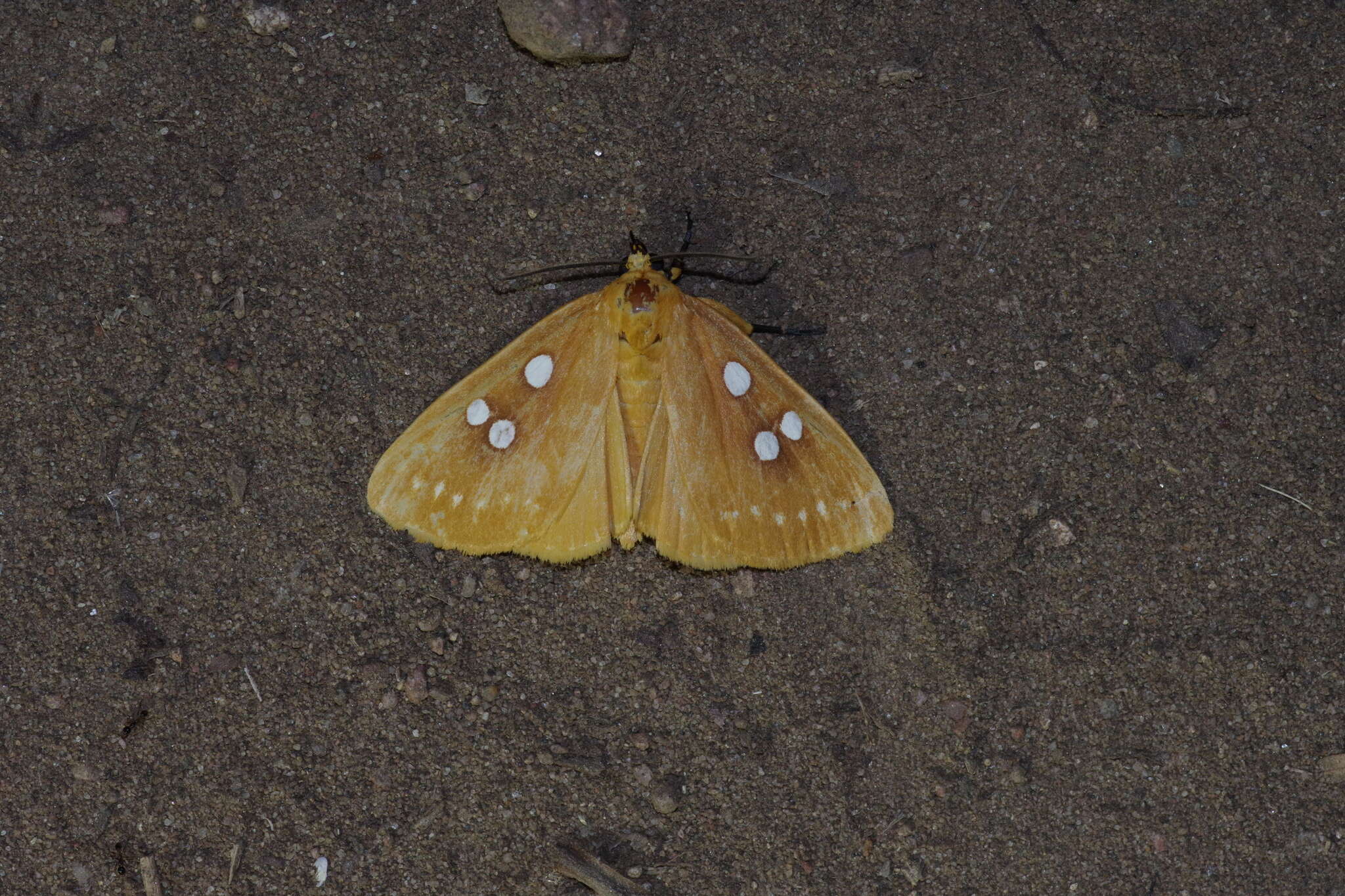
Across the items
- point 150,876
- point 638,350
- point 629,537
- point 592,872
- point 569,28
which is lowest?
point 150,876

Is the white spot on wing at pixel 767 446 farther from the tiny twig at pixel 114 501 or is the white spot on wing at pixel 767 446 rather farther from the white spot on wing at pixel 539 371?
the tiny twig at pixel 114 501

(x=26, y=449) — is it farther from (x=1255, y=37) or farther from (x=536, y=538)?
(x=1255, y=37)

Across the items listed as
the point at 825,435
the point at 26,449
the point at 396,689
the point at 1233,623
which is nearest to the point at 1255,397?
the point at 1233,623

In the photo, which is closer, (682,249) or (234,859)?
(234,859)

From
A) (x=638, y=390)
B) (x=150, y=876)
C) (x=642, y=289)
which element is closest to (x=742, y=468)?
(x=638, y=390)

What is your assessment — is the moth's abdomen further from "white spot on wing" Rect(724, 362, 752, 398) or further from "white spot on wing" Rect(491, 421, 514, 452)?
"white spot on wing" Rect(491, 421, 514, 452)

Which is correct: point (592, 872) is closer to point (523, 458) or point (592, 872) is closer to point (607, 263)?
point (523, 458)

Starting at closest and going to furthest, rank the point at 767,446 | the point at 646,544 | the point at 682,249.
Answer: the point at 767,446
the point at 646,544
the point at 682,249
